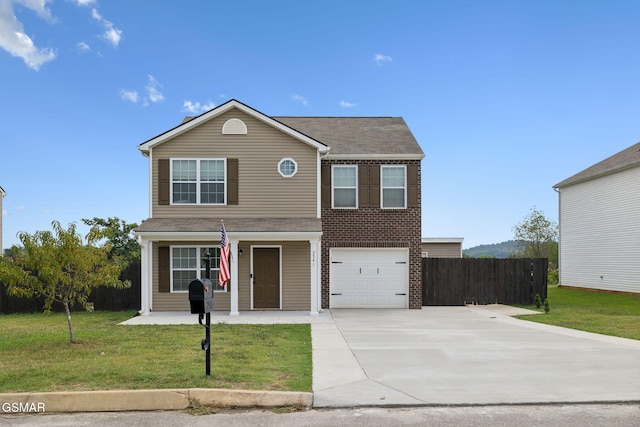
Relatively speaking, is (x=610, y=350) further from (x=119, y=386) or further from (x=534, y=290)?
(x=534, y=290)

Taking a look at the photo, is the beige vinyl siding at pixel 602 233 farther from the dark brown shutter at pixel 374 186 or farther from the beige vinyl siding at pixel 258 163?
the beige vinyl siding at pixel 258 163

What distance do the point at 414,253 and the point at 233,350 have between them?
10117 millimetres

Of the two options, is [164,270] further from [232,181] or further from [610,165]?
[610,165]

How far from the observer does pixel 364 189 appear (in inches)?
739

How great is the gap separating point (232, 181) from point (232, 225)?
165cm

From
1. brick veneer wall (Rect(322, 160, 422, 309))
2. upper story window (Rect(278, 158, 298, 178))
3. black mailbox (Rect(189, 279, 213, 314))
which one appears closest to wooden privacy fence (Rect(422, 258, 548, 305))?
→ brick veneer wall (Rect(322, 160, 422, 309))

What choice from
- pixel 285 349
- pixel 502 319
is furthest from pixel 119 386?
pixel 502 319

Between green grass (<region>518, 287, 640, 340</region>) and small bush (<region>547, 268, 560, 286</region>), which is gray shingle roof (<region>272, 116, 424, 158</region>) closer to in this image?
green grass (<region>518, 287, 640, 340</region>)

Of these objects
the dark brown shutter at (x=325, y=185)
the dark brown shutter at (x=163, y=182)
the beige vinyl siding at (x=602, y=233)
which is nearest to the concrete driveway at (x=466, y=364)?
the dark brown shutter at (x=325, y=185)

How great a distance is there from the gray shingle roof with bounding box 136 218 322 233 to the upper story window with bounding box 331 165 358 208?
1684mm

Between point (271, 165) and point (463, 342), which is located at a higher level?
point (271, 165)

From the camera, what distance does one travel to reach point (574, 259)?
96.2ft

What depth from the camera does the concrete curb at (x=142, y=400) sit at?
6711 mm

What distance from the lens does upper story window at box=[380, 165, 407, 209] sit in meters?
18.8
